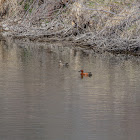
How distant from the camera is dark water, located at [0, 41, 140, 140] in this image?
8773 mm

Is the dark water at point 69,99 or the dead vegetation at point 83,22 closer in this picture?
the dark water at point 69,99

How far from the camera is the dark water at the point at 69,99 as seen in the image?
877 cm

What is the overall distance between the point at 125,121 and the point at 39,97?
9.05ft

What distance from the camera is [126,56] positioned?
68.7ft

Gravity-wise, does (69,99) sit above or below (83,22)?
below

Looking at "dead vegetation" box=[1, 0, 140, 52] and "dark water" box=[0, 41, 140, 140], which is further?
"dead vegetation" box=[1, 0, 140, 52]

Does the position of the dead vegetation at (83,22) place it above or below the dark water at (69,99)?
above

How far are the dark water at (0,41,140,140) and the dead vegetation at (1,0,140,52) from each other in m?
2.32

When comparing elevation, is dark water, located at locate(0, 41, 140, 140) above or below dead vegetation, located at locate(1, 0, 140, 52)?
below

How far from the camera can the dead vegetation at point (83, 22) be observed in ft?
70.8

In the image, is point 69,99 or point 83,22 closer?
point 69,99

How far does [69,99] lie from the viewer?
11500 mm

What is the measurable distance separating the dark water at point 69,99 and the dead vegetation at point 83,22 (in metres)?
2.32

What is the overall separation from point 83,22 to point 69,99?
14002mm
